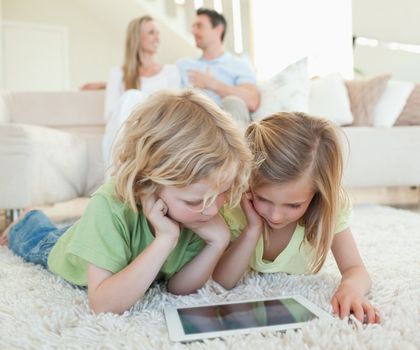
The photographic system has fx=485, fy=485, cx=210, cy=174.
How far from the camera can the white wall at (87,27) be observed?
5.08m

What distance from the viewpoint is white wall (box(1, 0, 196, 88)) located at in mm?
5078

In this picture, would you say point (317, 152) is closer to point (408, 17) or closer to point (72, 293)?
point (72, 293)

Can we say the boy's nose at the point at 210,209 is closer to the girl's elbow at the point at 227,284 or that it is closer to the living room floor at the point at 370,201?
the girl's elbow at the point at 227,284

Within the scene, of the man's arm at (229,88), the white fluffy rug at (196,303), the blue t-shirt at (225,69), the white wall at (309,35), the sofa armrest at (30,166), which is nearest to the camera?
the white fluffy rug at (196,303)

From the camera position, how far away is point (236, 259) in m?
0.85

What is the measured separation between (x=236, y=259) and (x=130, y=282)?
222 mm

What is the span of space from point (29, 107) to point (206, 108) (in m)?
2.13

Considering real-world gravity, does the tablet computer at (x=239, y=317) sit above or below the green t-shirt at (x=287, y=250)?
below

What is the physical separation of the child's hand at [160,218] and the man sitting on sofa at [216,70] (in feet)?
5.00

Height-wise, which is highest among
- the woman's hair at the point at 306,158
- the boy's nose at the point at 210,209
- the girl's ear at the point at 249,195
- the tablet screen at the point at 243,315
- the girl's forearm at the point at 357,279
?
the woman's hair at the point at 306,158

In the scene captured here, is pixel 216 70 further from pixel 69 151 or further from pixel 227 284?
pixel 227 284

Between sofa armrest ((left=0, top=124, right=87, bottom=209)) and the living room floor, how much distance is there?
297 millimetres

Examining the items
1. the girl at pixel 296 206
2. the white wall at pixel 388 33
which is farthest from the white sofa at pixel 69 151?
the white wall at pixel 388 33

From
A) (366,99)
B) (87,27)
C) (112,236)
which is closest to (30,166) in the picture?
(112,236)
